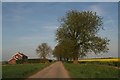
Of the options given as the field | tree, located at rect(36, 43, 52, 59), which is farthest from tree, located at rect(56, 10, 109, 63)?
tree, located at rect(36, 43, 52, 59)

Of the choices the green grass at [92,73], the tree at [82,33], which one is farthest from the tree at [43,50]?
the green grass at [92,73]

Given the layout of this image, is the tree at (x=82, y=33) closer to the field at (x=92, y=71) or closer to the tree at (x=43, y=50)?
the field at (x=92, y=71)

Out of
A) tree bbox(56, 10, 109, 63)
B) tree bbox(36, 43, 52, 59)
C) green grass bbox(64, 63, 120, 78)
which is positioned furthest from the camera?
tree bbox(36, 43, 52, 59)

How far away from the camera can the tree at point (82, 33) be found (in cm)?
6156

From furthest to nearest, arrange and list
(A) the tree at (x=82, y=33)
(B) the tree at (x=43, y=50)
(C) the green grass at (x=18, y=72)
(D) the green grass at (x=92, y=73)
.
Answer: (B) the tree at (x=43, y=50) → (A) the tree at (x=82, y=33) → (C) the green grass at (x=18, y=72) → (D) the green grass at (x=92, y=73)

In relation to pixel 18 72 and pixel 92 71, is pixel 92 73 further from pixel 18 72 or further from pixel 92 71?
pixel 18 72

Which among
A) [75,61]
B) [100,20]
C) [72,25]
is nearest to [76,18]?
[72,25]

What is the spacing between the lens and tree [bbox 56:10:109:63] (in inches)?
2424

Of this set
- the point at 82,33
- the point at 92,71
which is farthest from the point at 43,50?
the point at 92,71

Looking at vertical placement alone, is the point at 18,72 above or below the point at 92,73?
below

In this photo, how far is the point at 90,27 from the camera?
205ft

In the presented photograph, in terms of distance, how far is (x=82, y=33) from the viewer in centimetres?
6241

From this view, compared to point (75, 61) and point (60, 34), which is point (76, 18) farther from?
point (75, 61)

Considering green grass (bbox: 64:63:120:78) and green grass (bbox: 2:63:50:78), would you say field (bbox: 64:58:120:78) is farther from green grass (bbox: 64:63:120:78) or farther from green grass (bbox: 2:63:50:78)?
green grass (bbox: 2:63:50:78)
